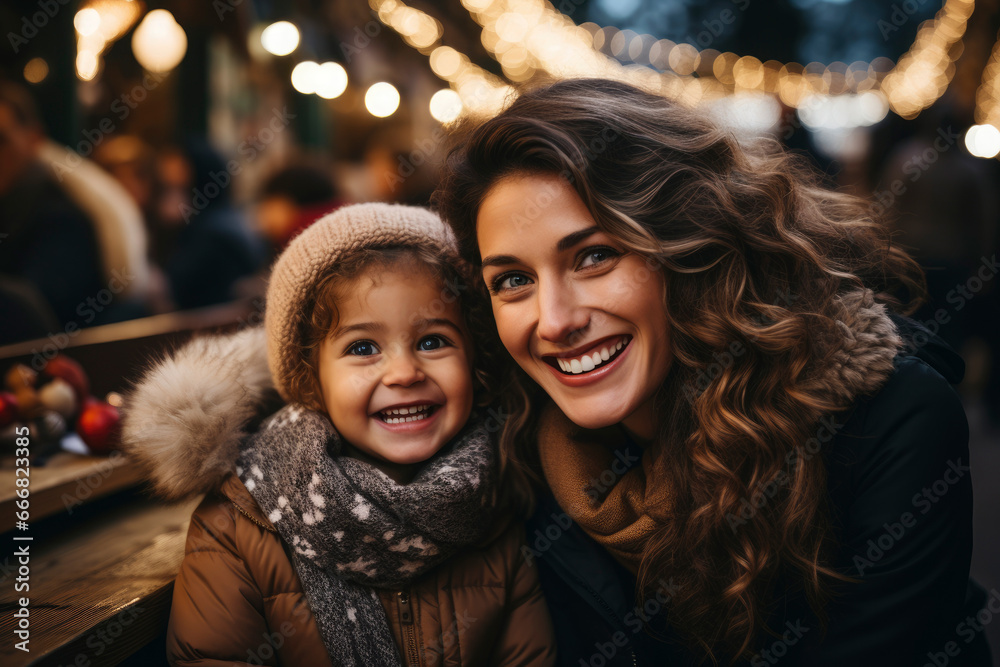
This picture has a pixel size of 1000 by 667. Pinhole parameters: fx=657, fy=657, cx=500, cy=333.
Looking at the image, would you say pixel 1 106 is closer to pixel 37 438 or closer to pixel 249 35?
pixel 37 438

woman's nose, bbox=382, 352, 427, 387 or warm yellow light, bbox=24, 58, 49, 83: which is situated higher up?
warm yellow light, bbox=24, 58, 49, 83

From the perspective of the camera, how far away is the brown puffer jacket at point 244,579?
63.3 inches

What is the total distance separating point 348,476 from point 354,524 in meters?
0.13

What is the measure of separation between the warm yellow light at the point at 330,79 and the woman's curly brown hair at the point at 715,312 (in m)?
5.92

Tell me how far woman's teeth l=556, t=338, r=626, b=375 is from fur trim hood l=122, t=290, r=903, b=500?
47 cm

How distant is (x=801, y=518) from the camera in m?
1.54

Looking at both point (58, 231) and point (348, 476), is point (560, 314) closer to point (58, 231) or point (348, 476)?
point (348, 476)

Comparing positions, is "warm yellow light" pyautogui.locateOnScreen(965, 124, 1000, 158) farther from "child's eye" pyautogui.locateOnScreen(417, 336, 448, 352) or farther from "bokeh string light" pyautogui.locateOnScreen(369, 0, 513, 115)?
"child's eye" pyautogui.locateOnScreen(417, 336, 448, 352)

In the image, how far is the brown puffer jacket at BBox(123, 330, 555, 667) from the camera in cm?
161

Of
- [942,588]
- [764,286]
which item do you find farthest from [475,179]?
[942,588]

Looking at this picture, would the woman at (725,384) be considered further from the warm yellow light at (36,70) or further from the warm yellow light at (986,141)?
the warm yellow light at (986,141)

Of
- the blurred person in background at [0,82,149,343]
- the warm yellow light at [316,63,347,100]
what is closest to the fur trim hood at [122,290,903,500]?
the blurred person in background at [0,82,149,343]

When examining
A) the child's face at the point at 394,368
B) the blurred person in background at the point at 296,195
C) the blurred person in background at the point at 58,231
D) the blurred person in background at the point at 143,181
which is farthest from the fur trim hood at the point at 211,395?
the blurred person in background at the point at 143,181

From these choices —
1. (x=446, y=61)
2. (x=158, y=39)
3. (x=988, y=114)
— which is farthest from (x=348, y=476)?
(x=988, y=114)
